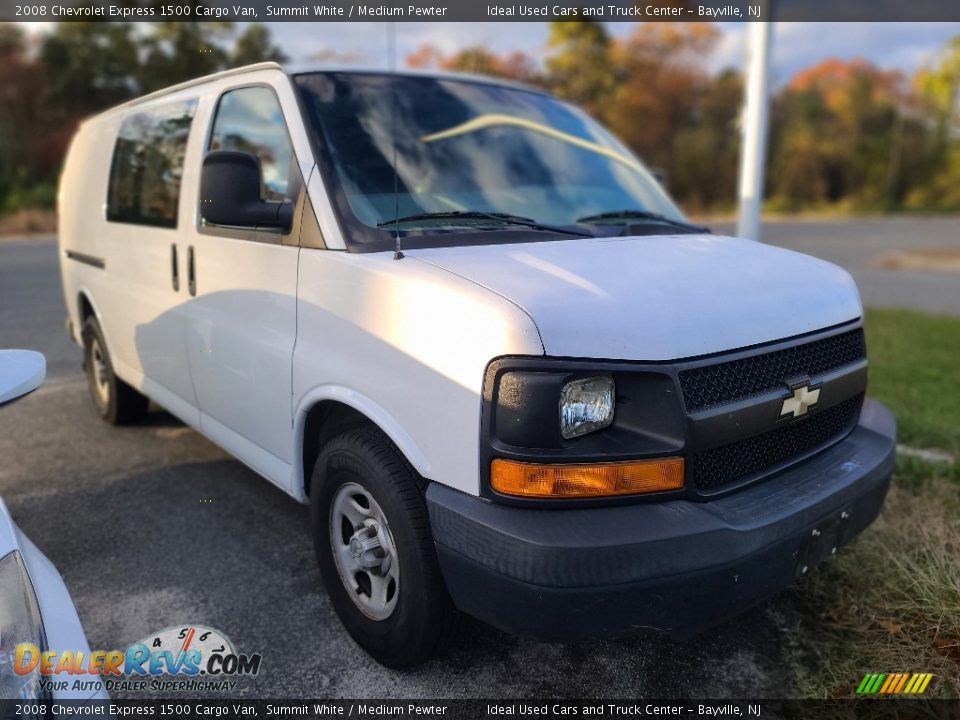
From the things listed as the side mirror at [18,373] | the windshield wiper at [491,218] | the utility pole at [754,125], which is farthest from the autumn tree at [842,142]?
the side mirror at [18,373]

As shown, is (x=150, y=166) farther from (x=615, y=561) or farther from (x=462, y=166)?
(x=615, y=561)

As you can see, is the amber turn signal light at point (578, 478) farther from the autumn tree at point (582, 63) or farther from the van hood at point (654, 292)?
the autumn tree at point (582, 63)

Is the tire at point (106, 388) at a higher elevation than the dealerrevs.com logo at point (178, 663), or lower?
higher

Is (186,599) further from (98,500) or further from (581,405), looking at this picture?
(581,405)

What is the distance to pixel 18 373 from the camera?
1947 mm

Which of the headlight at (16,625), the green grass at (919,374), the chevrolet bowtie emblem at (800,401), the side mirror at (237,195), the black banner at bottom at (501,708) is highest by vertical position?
the side mirror at (237,195)

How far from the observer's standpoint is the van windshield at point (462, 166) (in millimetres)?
2756

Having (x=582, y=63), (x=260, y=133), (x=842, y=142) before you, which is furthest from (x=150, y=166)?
(x=842, y=142)

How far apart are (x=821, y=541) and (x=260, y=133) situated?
2717mm

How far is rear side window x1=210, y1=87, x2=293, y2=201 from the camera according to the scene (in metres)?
2.99

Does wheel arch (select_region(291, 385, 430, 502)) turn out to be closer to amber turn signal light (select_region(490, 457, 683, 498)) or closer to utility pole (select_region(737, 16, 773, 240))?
amber turn signal light (select_region(490, 457, 683, 498))

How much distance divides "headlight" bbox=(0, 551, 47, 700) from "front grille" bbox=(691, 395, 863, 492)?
5.44 feet

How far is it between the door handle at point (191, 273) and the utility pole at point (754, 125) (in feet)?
14.3

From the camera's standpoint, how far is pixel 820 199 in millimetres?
48438
